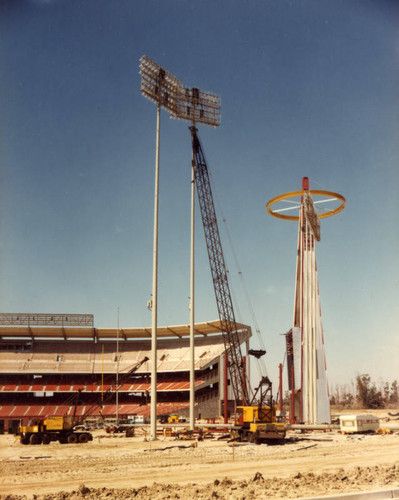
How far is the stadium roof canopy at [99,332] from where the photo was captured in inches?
3792

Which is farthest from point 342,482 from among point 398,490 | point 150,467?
point 150,467

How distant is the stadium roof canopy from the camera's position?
96.3 metres

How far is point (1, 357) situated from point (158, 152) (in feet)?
213

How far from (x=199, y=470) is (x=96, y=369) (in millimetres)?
71417

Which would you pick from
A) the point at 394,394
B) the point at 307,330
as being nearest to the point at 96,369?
the point at 307,330

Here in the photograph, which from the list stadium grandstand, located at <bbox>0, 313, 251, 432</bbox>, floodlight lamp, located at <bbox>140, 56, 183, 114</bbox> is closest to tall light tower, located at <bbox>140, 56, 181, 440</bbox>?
floodlight lamp, located at <bbox>140, 56, 183, 114</bbox>

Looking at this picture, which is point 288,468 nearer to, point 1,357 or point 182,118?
point 182,118

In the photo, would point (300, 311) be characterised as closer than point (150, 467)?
No

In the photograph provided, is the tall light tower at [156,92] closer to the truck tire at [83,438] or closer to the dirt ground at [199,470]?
the truck tire at [83,438]

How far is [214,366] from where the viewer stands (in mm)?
90188

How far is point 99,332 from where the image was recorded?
99.8m

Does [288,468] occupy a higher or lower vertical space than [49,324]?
lower

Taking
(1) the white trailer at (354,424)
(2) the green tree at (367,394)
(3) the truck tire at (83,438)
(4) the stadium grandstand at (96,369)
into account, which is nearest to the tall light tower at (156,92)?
(3) the truck tire at (83,438)

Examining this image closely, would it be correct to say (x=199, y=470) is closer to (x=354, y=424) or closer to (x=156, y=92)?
(x=354, y=424)
